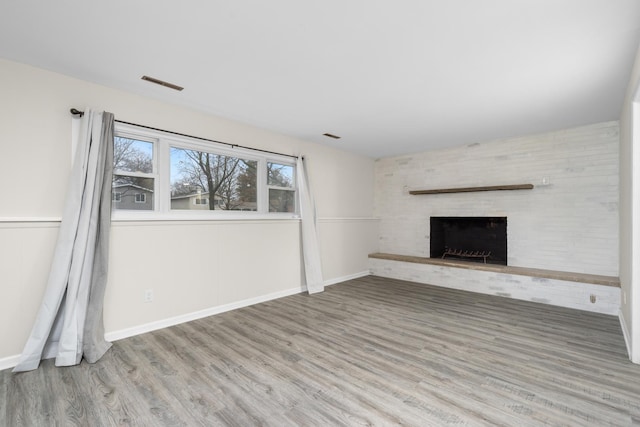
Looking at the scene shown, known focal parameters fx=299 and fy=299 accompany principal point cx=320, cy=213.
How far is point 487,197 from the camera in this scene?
15.4 feet

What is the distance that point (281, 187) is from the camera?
14.4 feet

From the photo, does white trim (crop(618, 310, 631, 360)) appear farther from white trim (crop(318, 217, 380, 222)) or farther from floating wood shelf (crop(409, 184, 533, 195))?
white trim (crop(318, 217, 380, 222))

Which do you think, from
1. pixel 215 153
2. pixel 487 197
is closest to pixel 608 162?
pixel 487 197

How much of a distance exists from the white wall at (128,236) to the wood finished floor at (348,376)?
0.36 m

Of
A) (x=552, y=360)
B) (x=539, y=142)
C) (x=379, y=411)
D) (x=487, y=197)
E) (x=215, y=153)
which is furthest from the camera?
(x=487, y=197)

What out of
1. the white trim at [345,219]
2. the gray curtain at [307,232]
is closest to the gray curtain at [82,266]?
the gray curtain at [307,232]

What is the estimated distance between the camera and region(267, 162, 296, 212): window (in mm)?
4281

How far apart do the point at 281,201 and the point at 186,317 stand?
1.97 m

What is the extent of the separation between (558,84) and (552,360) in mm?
2348

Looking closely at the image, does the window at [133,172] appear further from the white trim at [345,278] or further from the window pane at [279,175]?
the white trim at [345,278]

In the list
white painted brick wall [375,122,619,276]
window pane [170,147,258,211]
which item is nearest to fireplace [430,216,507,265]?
white painted brick wall [375,122,619,276]

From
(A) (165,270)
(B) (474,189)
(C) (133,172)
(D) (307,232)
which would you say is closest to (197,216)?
(A) (165,270)

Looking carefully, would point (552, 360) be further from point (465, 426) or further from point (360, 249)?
point (360, 249)

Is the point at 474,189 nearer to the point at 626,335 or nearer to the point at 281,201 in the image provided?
the point at 626,335
